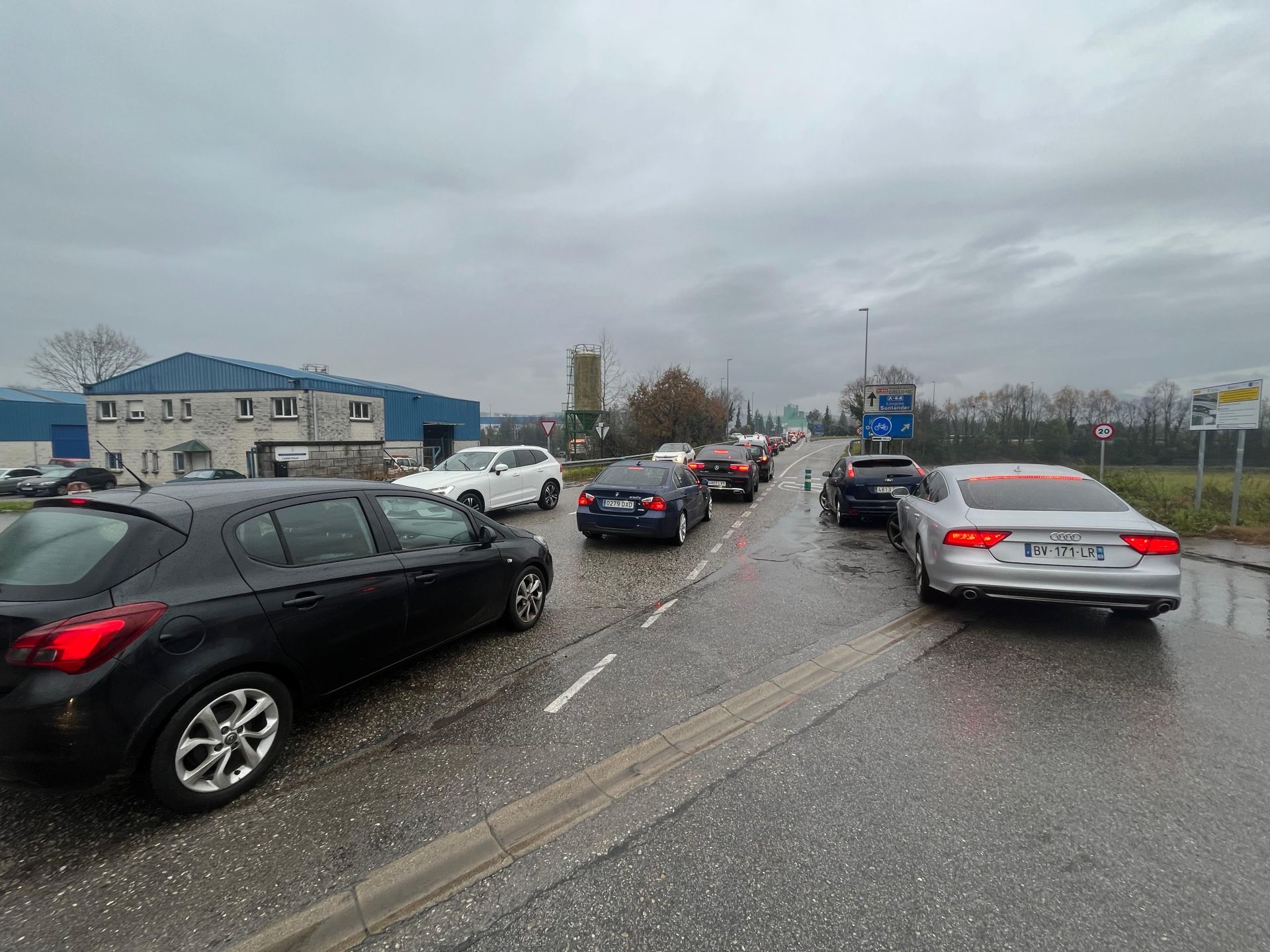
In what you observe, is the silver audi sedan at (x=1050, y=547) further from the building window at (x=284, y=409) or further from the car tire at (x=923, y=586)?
the building window at (x=284, y=409)

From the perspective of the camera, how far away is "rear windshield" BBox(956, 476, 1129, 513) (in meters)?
5.23

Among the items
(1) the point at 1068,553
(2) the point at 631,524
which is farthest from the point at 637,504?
(1) the point at 1068,553

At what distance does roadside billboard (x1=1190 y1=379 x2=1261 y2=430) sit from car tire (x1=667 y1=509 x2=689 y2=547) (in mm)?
10182

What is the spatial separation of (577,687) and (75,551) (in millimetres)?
2854

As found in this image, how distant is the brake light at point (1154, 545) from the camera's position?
186 inches

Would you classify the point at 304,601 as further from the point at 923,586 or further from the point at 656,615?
the point at 923,586

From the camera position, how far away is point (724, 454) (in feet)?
53.0

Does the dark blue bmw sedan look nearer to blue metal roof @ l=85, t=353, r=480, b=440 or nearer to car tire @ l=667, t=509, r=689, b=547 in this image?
car tire @ l=667, t=509, r=689, b=547

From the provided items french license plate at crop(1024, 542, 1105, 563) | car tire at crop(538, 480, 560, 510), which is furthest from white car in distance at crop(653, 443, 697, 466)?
french license plate at crop(1024, 542, 1105, 563)

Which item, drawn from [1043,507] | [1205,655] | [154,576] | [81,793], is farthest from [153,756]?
[1205,655]

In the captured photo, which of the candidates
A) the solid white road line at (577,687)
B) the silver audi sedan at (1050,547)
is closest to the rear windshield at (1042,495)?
the silver audi sedan at (1050,547)

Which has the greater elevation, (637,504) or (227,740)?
(637,504)

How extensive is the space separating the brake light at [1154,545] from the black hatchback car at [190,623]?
5.66 metres

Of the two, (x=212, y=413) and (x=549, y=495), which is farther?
(x=212, y=413)
